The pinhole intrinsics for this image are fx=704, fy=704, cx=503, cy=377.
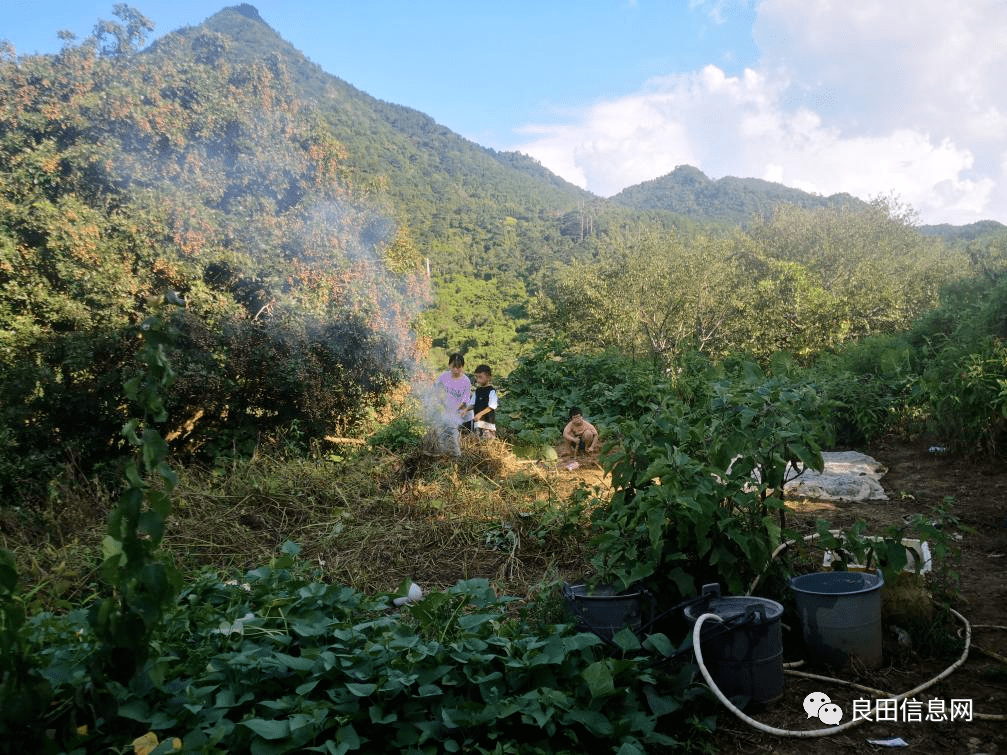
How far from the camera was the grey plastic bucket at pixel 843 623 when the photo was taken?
8.73 feet

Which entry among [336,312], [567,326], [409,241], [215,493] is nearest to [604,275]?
[567,326]

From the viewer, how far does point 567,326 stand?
1973cm

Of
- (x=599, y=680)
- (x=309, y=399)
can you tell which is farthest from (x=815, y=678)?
(x=309, y=399)

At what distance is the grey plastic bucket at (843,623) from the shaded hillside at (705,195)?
7041cm

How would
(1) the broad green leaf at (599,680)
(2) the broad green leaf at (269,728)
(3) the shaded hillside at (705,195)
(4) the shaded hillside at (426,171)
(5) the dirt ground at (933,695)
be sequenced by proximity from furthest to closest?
1. (3) the shaded hillside at (705,195)
2. (4) the shaded hillside at (426,171)
3. (5) the dirt ground at (933,695)
4. (1) the broad green leaf at (599,680)
5. (2) the broad green leaf at (269,728)

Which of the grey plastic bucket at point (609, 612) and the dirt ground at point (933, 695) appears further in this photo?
the grey plastic bucket at point (609, 612)

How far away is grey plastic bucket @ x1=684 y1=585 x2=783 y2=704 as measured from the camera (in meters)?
2.50

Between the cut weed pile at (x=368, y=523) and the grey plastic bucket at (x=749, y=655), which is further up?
the grey plastic bucket at (x=749, y=655)

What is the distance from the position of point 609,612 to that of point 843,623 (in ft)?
2.88

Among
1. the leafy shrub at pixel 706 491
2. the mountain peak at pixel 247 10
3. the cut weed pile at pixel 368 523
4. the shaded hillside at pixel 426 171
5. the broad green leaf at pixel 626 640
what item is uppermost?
the mountain peak at pixel 247 10

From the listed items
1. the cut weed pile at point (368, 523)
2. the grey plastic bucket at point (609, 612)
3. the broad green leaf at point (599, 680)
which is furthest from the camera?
the cut weed pile at point (368, 523)

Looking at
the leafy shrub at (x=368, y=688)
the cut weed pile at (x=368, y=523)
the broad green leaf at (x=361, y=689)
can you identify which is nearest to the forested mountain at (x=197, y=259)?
the cut weed pile at (x=368, y=523)

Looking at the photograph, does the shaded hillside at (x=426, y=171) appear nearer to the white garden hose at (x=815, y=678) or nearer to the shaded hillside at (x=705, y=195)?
the white garden hose at (x=815, y=678)

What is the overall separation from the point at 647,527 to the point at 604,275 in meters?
19.9
